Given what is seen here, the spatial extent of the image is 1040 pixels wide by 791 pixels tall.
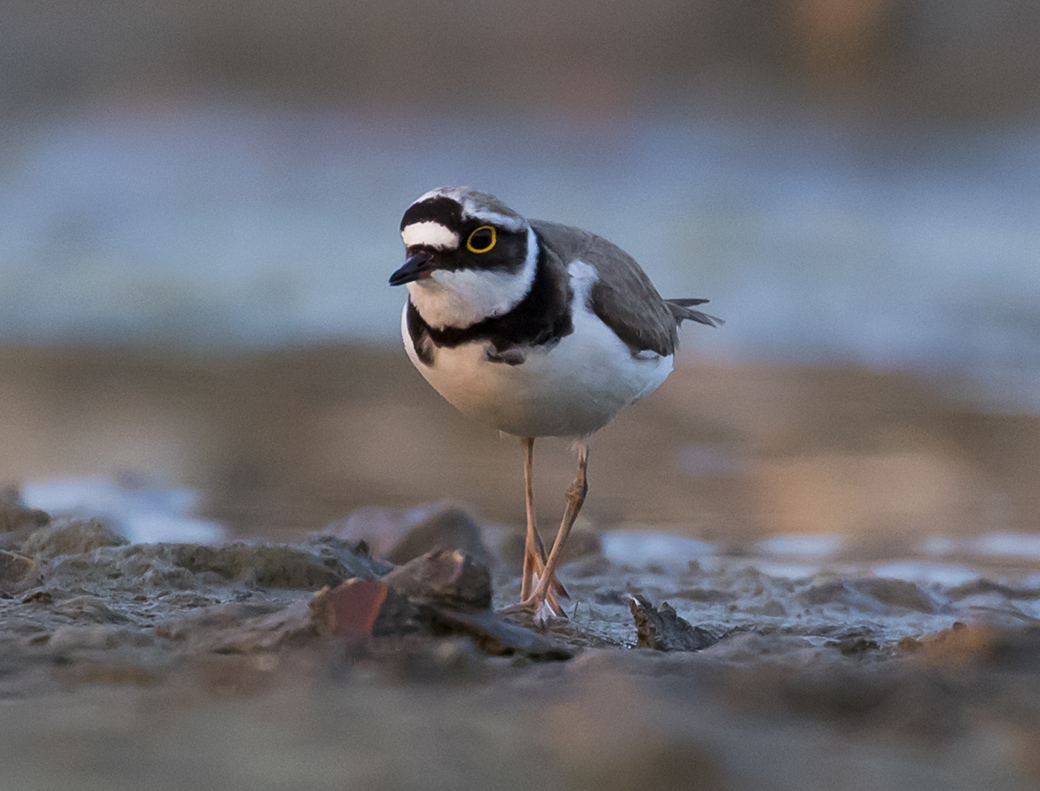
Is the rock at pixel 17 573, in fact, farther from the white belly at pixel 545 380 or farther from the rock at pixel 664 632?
the rock at pixel 664 632

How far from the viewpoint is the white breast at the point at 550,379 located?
12.5 feet

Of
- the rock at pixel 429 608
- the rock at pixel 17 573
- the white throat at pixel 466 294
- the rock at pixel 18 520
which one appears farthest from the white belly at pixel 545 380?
the rock at pixel 18 520

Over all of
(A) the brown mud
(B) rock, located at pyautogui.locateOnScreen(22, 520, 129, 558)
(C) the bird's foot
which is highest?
(B) rock, located at pyautogui.locateOnScreen(22, 520, 129, 558)

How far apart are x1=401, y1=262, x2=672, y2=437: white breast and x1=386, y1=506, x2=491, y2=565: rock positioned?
3.09ft

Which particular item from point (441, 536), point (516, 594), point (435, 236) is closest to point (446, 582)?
point (435, 236)

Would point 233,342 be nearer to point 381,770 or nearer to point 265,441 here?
point 265,441

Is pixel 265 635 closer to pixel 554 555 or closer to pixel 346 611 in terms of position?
pixel 346 611

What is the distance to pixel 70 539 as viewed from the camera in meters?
4.31

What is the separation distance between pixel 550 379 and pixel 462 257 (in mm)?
515

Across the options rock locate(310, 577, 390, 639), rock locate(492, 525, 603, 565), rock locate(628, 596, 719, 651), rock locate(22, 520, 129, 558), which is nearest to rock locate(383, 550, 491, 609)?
rock locate(310, 577, 390, 639)

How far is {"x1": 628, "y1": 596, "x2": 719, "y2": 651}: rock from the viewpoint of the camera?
3.31 m

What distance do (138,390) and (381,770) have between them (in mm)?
8313

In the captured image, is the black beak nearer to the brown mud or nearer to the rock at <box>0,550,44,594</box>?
Result: the brown mud

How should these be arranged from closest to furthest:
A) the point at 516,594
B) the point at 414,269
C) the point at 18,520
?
the point at 414,269 → the point at 18,520 → the point at 516,594
